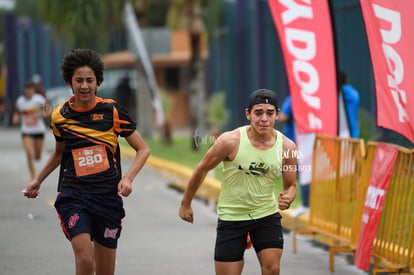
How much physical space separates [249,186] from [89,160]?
110cm

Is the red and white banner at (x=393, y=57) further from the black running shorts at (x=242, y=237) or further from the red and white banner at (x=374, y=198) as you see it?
the black running shorts at (x=242, y=237)

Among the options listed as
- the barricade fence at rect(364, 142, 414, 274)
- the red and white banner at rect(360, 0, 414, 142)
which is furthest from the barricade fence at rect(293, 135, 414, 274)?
the red and white banner at rect(360, 0, 414, 142)

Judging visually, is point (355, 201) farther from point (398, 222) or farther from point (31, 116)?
point (31, 116)

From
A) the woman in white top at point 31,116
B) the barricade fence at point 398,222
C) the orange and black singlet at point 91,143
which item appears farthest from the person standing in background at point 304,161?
the woman in white top at point 31,116

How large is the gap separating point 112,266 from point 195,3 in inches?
727

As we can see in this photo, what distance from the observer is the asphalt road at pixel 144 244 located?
9.13 m

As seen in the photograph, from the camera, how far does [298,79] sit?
10.5m

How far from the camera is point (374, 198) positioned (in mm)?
8445

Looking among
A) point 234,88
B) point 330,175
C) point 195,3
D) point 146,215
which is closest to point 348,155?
point 330,175

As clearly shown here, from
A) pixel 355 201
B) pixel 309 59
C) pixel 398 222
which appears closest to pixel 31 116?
pixel 309 59

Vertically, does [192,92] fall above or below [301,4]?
below

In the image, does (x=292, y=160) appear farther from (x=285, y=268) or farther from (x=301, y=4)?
(x=301, y=4)

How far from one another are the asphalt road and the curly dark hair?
2.86 metres

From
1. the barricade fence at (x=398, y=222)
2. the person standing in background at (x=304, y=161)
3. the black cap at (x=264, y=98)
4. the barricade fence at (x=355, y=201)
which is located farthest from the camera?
the person standing in background at (x=304, y=161)
